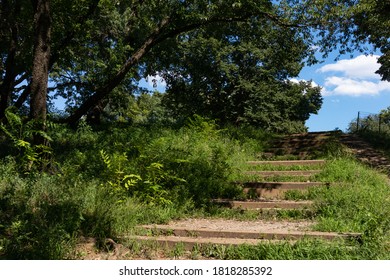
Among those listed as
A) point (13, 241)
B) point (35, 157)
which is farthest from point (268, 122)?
point (13, 241)

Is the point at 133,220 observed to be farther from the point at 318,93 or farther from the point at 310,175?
the point at 318,93

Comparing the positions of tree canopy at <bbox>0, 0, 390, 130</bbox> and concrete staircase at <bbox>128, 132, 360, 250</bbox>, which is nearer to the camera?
concrete staircase at <bbox>128, 132, 360, 250</bbox>

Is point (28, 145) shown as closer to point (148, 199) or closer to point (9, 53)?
point (148, 199)

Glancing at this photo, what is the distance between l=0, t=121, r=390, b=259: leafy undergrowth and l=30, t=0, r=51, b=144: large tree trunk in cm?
116

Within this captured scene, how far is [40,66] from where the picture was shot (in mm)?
8406

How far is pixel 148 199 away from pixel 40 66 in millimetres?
3904

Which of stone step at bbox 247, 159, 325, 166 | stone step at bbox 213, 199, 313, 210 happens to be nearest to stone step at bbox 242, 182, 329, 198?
stone step at bbox 213, 199, 313, 210

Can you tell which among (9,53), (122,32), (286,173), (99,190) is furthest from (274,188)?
(122,32)

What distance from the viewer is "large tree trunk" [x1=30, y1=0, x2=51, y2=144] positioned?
827 centimetres

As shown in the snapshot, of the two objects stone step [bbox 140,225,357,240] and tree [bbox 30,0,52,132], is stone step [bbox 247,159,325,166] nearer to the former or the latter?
stone step [bbox 140,225,357,240]

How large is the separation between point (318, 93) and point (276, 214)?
29174 millimetres

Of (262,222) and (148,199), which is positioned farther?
(148,199)

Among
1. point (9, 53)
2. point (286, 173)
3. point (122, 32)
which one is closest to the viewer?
point (286, 173)

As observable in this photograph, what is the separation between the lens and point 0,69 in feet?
54.1
